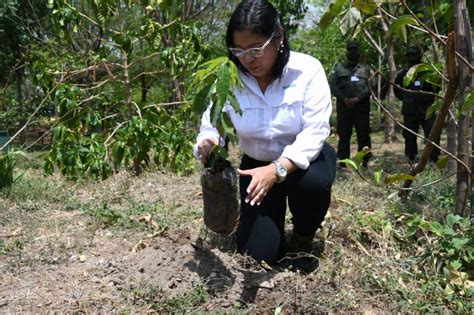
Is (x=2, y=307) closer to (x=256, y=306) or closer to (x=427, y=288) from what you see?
(x=256, y=306)

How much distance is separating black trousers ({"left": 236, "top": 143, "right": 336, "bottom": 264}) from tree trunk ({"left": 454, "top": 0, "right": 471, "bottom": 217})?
537mm

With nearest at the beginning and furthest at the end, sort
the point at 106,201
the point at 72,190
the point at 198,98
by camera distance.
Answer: the point at 198,98, the point at 106,201, the point at 72,190

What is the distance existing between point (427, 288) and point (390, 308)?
157mm

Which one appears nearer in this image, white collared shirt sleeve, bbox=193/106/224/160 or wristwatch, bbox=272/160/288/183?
wristwatch, bbox=272/160/288/183

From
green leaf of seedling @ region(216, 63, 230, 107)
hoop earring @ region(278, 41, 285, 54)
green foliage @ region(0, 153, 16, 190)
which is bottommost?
green foliage @ region(0, 153, 16, 190)

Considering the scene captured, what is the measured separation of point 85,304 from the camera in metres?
1.92

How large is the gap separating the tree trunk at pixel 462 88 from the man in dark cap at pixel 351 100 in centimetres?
360

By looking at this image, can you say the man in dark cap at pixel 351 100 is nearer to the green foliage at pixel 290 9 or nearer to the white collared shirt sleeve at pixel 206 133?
the green foliage at pixel 290 9

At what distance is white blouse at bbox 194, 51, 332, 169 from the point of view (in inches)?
Answer: 85.7

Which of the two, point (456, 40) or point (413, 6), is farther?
point (413, 6)

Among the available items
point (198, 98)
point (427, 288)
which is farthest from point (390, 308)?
point (198, 98)

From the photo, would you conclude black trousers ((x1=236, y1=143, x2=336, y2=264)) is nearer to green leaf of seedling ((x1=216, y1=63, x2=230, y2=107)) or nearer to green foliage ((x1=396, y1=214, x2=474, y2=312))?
green foliage ((x1=396, y1=214, x2=474, y2=312))

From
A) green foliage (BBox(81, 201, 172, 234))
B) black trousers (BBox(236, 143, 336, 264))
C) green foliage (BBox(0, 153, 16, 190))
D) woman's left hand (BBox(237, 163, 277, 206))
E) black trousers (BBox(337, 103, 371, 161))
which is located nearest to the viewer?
woman's left hand (BBox(237, 163, 277, 206))

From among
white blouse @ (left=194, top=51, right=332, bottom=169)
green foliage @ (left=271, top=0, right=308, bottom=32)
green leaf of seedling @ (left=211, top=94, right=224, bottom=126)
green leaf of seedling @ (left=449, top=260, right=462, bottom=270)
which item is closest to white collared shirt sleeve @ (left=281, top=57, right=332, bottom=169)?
white blouse @ (left=194, top=51, right=332, bottom=169)
